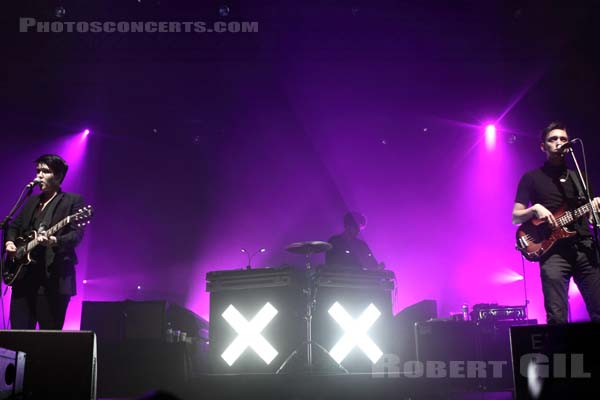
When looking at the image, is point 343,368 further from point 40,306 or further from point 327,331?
point 40,306

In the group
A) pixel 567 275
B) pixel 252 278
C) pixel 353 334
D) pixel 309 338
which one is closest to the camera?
pixel 567 275

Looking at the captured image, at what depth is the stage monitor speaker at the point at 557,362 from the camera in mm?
2424

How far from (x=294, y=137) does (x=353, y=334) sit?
4.37 metres

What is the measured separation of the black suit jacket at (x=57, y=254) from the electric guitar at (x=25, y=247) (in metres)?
0.05

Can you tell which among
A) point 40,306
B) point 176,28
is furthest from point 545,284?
point 176,28

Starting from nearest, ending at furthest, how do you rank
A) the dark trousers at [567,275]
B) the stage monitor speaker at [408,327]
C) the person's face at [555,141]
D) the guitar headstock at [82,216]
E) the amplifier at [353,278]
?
1. the dark trousers at [567,275]
2. the person's face at [555,141]
3. the guitar headstock at [82,216]
4. the amplifier at [353,278]
5. the stage monitor speaker at [408,327]

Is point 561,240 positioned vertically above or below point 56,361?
above

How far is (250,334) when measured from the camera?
5.49 metres

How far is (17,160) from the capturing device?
8.11m

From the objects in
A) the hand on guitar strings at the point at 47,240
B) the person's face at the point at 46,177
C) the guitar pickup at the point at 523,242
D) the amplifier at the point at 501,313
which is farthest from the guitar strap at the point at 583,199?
the person's face at the point at 46,177

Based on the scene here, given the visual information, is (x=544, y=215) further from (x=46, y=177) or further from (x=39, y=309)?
(x=46, y=177)

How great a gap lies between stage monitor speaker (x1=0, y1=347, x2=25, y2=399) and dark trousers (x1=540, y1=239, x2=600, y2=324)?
3.16m

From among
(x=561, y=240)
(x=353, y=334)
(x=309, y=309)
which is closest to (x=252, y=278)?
(x=309, y=309)

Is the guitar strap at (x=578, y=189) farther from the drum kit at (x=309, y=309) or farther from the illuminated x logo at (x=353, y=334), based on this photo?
the illuminated x logo at (x=353, y=334)
